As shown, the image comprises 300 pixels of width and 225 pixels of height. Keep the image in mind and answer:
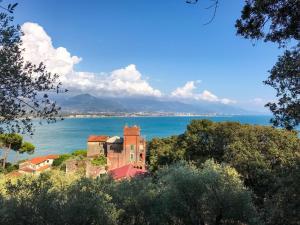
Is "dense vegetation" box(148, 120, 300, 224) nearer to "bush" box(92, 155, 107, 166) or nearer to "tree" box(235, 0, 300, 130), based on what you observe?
"tree" box(235, 0, 300, 130)

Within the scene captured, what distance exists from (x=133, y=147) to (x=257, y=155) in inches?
1095

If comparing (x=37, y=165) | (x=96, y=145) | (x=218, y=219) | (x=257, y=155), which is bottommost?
(x=37, y=165)

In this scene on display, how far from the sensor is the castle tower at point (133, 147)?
51094mm

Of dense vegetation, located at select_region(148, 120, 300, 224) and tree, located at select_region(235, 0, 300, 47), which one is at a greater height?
tree, located at select_region(235, 0, 300, 47)

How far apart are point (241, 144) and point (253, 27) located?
21283 millimetres

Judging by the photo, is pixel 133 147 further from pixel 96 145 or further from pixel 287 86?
pixel 287 86

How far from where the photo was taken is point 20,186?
12430 millimetres

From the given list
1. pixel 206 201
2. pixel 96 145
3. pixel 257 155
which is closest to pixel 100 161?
pixel 96 145

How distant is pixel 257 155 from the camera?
84.2 ft

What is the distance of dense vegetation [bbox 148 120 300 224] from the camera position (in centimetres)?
985

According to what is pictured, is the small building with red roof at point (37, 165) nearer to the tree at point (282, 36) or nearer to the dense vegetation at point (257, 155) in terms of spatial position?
the dense vegetation at point (257, 155)

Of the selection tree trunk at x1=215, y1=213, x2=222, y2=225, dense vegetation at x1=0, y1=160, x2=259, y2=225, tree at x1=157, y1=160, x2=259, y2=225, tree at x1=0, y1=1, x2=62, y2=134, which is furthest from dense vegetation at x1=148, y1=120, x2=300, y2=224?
tree at x1=0, y1=1, x2=62, y2=134

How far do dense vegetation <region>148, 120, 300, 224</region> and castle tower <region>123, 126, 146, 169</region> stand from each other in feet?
30.8

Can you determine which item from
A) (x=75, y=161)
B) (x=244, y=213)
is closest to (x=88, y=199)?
(x=244, y=213)
